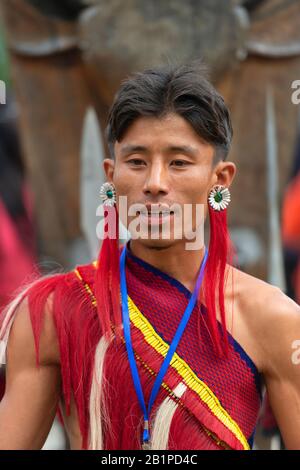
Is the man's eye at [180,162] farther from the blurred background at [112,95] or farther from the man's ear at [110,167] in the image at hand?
the blurred background at [112,95]

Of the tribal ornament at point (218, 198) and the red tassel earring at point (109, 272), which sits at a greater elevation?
the tribal ornament at point (218, 198)

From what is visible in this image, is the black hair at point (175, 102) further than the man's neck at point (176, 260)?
No

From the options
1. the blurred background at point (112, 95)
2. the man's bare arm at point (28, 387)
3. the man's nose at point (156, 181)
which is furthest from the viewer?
the blurred background at point (112, 95)

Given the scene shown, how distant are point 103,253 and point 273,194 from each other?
2.44 metres

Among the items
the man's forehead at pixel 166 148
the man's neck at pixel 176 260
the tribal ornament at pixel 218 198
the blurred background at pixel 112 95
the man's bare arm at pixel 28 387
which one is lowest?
the man's bare arm at pixel 28 387

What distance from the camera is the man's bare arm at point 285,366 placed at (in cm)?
224

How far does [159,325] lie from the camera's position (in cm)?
226

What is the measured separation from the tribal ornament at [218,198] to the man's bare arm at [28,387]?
45cm

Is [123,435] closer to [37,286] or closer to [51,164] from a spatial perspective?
[37,286]

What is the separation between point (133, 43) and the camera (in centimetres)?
415

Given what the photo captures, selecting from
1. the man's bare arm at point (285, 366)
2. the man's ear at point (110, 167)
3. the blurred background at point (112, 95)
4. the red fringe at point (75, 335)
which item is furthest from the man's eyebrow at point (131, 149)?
the blurred background at point (112, 95)

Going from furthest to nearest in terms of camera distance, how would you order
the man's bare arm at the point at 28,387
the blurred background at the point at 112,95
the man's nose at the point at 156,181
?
the blurred background at the point at 112,95 < the man's bare arm at the point at 28,387 < the man's nose at the point at 156,181

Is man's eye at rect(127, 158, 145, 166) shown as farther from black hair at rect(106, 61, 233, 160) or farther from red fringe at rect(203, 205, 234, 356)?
red fringe at rect(203, 205, 234, 356)

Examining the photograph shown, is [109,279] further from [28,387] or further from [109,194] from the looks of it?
[28,387]
